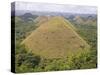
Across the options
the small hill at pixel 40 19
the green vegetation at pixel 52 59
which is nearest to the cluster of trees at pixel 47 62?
the green vegetation at pixel 52 59

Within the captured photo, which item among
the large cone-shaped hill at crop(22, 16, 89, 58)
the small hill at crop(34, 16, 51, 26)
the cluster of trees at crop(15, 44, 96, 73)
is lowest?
the cluster of trees at crop(15, 44, 96, 73)

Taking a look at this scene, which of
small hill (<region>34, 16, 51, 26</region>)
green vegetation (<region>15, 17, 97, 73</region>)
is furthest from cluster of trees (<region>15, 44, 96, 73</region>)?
small hill (<region>34, 16, 51, 26</region>)

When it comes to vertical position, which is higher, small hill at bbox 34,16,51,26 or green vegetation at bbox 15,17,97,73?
small hill at bbox 34,16,51,26

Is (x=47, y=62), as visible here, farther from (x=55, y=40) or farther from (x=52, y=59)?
(x=55, y=40)

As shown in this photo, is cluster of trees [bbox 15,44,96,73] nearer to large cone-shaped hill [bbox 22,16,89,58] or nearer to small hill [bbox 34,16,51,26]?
large cone-shaped hill [bbox 22,16,89,58]

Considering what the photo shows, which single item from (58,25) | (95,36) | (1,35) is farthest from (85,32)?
(1,35)

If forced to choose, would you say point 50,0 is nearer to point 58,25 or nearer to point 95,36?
point 58,25
